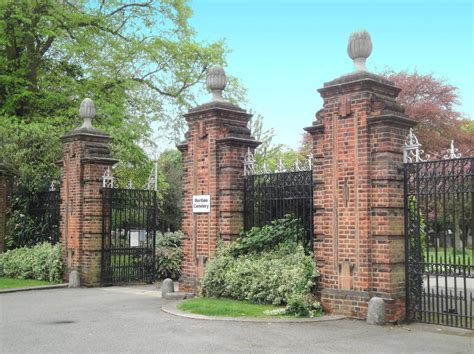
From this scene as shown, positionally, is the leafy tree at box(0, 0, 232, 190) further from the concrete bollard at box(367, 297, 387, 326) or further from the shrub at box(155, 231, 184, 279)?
the concrete bollard at box(367, 297, 387, 326)

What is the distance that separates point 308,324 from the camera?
8852 mm

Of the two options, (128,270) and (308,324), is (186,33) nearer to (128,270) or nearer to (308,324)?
(128,270)

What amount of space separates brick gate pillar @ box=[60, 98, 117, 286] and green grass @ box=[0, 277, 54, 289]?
0.80m

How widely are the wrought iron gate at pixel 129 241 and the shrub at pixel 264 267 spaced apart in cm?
452

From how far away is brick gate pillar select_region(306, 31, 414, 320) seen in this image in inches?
357

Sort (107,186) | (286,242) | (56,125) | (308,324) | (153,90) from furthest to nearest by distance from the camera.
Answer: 1. (153,90)
2. (56,125)
3. (107,186)
4. (286,242)
5. (308,324)

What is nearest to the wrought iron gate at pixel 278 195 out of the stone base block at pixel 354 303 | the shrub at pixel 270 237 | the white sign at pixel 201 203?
the shrub at pixel 270 237

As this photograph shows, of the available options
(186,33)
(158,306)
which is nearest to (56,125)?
(186,33)

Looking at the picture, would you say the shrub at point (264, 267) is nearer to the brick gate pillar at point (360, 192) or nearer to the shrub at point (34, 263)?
the brick gate pillar at point (360, 192)

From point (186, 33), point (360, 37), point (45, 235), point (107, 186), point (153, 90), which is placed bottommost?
point (45, 235)

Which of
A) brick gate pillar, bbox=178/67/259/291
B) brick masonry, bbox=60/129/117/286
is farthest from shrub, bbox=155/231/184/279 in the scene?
brick gate pillar, bbox=178/67/259/291

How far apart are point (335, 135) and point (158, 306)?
490cm

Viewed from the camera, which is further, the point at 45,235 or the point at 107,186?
the point at 45,235

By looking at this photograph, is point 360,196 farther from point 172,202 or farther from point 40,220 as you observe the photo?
point 172,202
